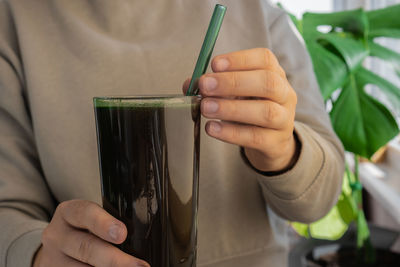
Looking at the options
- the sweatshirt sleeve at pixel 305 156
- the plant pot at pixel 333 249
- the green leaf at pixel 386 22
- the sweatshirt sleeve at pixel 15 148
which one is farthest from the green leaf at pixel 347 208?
the sweatshirt sleeve at pixel 15 148

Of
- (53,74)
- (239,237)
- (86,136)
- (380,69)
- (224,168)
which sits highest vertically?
(53,74)

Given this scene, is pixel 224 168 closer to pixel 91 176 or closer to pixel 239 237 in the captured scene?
pixel 239 237

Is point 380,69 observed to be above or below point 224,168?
below

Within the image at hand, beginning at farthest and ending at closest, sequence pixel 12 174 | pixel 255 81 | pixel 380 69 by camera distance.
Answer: pixel 380 69, pixel 12 174, pixel 255 81

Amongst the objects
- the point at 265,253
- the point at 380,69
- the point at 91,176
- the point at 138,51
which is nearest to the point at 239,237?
the point at 265,253

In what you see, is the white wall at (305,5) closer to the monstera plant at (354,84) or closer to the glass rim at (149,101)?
the monstera plant at (354,84)

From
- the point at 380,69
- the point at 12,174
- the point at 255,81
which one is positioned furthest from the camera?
the point at 380,69

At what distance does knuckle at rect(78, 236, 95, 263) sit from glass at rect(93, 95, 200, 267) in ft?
0.13

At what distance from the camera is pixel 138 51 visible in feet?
2.72

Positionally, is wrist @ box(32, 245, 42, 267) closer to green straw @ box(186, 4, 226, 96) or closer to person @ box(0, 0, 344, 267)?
person @ box(0, 0, 344, 267)

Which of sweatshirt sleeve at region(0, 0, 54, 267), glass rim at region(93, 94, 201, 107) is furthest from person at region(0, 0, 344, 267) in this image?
glass rim at region(93, 94, 201, 107)

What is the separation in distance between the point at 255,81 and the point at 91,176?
17.9 inches

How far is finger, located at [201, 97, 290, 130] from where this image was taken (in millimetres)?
467

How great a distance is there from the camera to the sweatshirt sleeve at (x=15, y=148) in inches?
30.7
